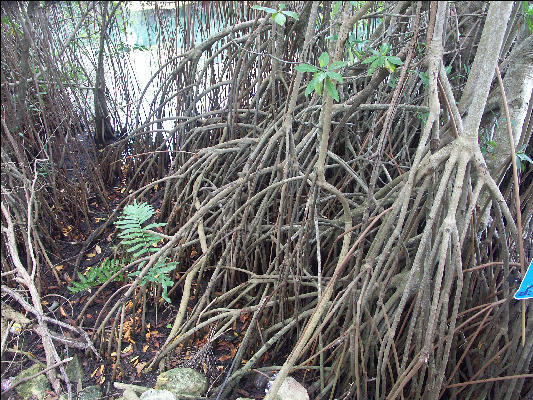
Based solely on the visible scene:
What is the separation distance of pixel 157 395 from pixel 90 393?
39 centimetres

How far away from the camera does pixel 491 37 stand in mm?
1539

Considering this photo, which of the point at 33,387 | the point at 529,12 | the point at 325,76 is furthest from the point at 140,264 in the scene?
the point at 529,12

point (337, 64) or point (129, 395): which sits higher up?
point (337, 64)

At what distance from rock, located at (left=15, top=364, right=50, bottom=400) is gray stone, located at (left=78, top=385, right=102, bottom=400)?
14 cm

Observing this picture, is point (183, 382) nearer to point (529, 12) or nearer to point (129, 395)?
point (129, 395)

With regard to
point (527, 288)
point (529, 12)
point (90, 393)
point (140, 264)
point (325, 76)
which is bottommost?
point (90, 393)

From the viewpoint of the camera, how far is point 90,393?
2109 millimetres

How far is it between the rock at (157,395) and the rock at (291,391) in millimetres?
439

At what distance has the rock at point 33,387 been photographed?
6.70ft

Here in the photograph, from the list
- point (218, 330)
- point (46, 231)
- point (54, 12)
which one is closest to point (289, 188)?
point (218, 330)

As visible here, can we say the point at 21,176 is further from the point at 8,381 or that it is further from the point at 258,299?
the point at 258,299

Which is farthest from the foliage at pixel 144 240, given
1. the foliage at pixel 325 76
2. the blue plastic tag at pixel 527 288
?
the blue plastic tag at pixel 527 288

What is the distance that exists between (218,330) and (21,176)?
3.80 feet

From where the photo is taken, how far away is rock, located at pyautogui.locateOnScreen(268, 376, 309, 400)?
2.01m
